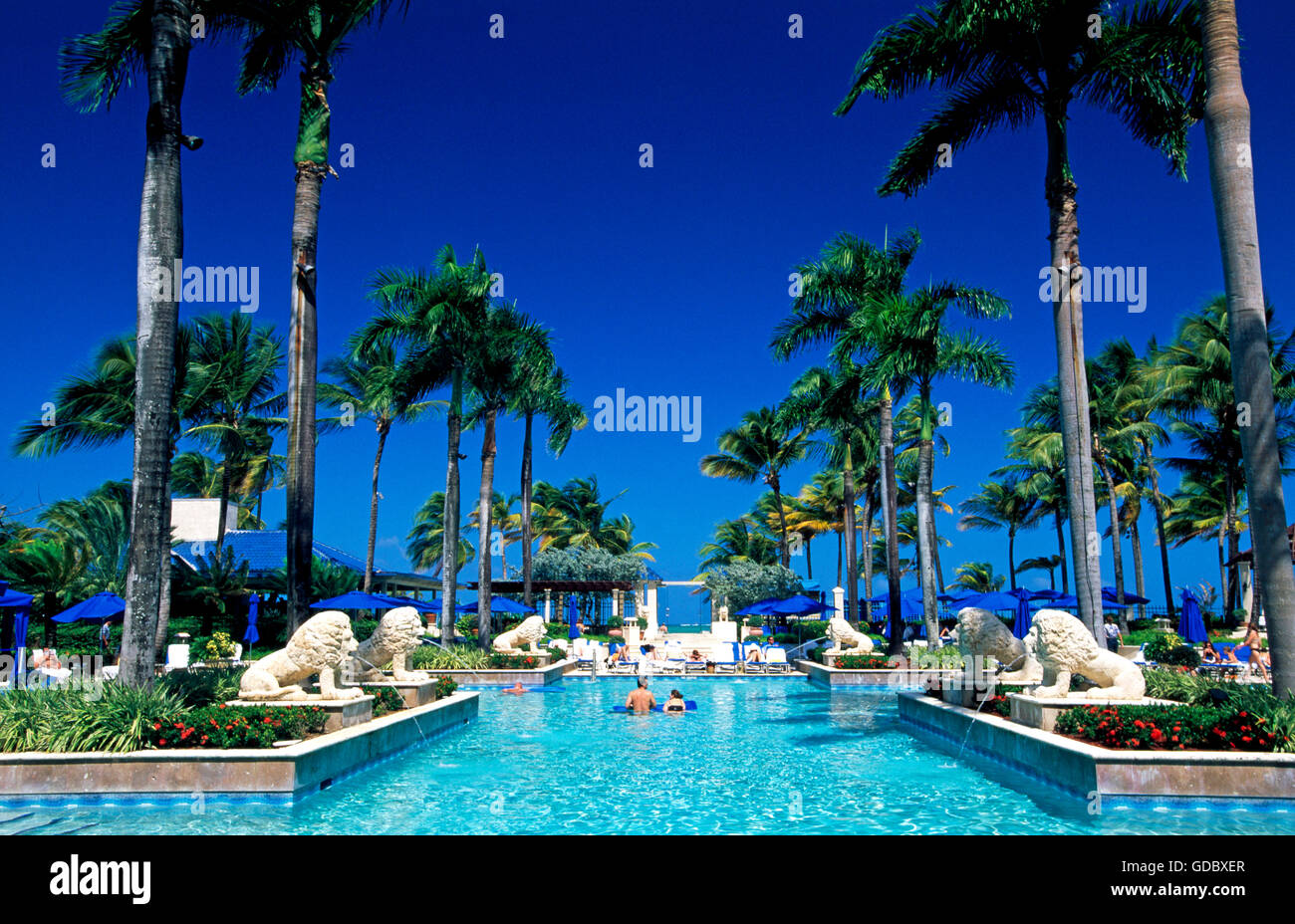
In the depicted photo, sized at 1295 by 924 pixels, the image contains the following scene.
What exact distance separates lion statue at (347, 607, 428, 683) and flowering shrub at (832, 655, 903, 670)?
12453mm

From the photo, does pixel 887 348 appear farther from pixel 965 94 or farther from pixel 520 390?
pixel 520 390

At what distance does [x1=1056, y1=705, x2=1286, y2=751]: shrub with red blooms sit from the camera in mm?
8828

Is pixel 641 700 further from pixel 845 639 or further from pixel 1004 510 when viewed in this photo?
pixel 1004 510

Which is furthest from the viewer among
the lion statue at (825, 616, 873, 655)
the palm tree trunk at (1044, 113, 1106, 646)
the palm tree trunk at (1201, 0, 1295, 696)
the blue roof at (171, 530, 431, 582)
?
the blue roof at (171, 530, 431, 582)

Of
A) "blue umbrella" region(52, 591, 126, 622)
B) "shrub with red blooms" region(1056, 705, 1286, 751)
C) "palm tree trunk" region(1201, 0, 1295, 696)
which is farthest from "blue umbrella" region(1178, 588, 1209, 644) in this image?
"blue umbrella" region(52, 591, 126, 622)

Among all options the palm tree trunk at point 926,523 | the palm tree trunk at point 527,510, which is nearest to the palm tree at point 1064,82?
the palm tree trunk at point 926,523

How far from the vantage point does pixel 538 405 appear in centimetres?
3206

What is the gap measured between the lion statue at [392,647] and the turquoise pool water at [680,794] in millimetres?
1515

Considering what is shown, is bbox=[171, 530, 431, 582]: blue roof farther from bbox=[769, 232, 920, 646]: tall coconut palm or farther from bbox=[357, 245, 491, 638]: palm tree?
bbox=[769, 232, 920, 646]: tall coconut palm

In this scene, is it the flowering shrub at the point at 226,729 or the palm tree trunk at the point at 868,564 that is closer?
the flowering shrub at the point at 226,729

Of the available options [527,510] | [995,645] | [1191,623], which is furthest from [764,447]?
[995,645]

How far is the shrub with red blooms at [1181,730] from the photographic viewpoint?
883 cm

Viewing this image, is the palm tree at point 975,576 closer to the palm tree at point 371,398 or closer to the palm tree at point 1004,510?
the palm tree at point 1004,510
